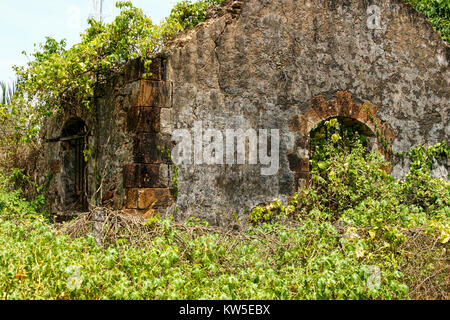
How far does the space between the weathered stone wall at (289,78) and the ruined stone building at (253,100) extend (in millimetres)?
14

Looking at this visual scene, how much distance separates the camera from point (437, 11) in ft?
38.3

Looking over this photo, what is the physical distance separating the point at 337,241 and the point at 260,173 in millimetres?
1947

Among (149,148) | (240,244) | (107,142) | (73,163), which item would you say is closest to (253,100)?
(149,148)

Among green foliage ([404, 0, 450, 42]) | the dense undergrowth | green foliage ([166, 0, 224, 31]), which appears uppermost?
green foliage ([404, 0, 450, 42])

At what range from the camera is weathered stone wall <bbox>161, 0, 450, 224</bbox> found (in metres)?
6.31

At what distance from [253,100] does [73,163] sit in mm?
3258

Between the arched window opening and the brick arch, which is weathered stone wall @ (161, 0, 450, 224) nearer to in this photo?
the brick arch

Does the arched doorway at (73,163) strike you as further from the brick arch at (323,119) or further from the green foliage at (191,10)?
the brick arch at (323,119)

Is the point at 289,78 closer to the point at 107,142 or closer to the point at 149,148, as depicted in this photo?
the point at 149,148

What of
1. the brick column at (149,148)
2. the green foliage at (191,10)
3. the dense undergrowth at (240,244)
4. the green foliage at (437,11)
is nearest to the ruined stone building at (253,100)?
the brick column at (149,148)

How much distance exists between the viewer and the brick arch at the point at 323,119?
22.5 ft

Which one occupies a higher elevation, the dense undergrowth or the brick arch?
the brick arch

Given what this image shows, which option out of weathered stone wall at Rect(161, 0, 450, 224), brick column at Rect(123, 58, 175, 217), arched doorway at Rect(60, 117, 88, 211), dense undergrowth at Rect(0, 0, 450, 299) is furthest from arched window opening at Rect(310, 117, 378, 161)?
arched doorway at Rect(60, 117, 88, 211)

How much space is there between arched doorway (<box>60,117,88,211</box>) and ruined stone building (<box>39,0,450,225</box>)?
15 mm
